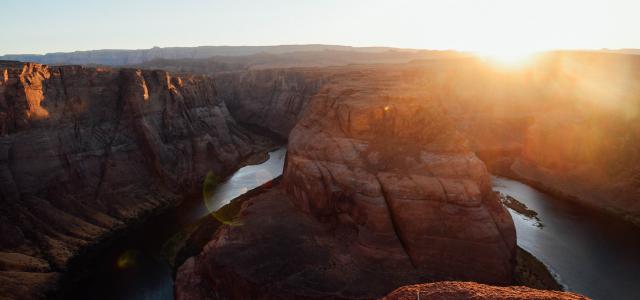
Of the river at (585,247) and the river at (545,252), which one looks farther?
the river at (545,252)

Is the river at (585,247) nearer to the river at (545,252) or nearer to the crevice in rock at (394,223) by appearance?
the river at (545,252)

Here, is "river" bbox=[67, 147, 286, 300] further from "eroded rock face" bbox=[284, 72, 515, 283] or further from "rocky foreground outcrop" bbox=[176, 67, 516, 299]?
"eroded rock face" bbox=[284, 72, 515, 283]

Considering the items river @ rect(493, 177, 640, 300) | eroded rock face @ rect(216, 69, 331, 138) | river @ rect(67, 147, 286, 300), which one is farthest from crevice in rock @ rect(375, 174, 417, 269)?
eroded rock face @ rect(216, 69, 331, 138)

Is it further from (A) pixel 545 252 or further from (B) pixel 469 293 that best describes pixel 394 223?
(B) pixel 469 293

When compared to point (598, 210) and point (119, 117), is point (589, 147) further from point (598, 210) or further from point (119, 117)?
point (119, 117)

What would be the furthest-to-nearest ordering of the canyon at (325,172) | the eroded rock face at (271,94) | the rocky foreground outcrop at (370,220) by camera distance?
the eroded rock face at (271,94)
the canyon at (325,172)
the rocky foreground outcrop at (370,220)

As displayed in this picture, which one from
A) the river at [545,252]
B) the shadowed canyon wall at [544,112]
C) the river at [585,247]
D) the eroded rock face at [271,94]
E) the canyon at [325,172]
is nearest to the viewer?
the canyon at [325,172]

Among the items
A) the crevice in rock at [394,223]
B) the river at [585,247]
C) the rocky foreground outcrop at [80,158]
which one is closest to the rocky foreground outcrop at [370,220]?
the crevice in rock at [394,223]
